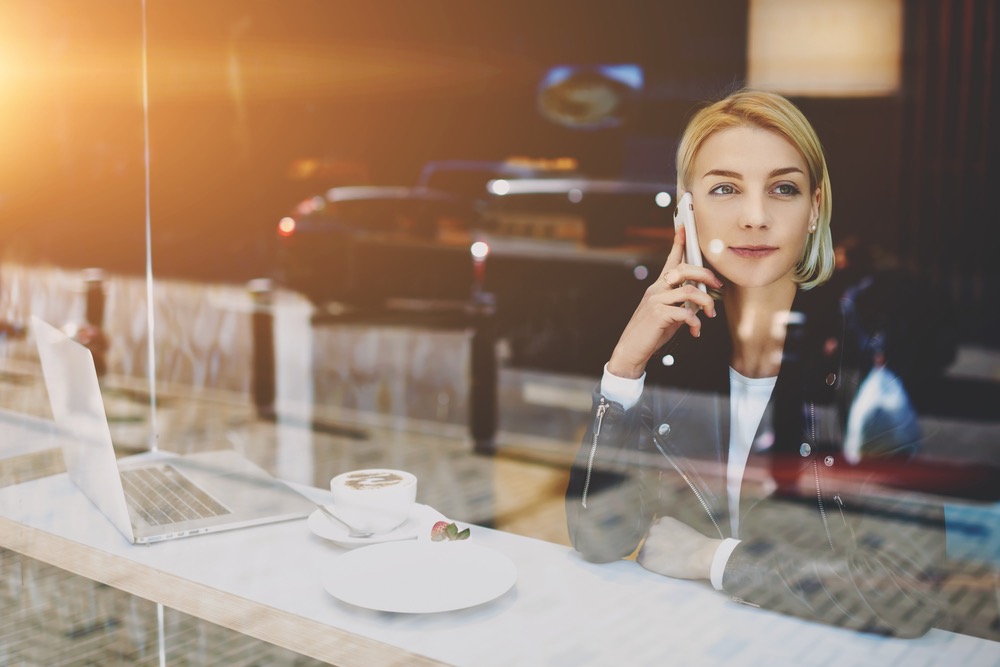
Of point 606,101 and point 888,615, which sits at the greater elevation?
point 606,101

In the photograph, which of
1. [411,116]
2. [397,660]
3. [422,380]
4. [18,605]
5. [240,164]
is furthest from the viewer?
[240,164]

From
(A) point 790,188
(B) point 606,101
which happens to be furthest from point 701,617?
(B) point 606,101

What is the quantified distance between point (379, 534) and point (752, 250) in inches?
25.8

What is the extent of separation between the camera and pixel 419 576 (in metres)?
1.11

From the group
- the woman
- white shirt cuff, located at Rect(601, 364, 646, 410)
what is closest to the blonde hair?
the woman

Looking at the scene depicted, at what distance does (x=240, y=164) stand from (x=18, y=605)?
471 centimetres

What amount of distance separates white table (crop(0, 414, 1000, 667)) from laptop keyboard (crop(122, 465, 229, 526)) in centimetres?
6

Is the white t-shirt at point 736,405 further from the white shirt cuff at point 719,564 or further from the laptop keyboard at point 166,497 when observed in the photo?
the laptop keyboard at point 166,497

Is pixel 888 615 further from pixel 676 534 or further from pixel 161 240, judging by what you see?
pixel 161 240

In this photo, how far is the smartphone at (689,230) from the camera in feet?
4.20

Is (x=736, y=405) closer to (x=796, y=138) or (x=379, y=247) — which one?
(x=796, y=138)

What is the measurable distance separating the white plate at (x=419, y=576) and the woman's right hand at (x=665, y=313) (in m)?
0.34

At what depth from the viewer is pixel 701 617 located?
3.41ft

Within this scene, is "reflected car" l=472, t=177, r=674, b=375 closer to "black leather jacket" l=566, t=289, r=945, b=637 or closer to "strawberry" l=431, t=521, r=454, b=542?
"black leather jacket" l=566, t=289, r=945, b=637
